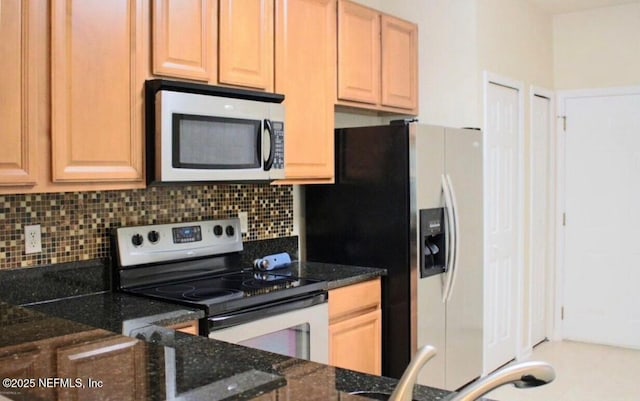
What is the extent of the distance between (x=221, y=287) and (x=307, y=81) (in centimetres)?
116

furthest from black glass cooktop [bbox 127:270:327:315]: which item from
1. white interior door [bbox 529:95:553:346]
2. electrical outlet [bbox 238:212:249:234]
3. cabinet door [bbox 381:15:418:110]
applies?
white interior door [bbox 529:95:553:346]

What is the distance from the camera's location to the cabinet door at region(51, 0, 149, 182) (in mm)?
2098

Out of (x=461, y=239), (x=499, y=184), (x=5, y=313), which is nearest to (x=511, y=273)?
(x=499, y=184)

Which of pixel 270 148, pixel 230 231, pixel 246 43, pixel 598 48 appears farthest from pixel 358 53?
pixel 598 48

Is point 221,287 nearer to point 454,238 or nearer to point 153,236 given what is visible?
point 153,236

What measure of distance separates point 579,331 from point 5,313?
446 centimetres

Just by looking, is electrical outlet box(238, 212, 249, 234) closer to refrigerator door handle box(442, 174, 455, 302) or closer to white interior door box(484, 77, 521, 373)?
refrigerator door handle box(442, 174, 455, 302)

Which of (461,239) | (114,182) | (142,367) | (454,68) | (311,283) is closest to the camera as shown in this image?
(142,367)

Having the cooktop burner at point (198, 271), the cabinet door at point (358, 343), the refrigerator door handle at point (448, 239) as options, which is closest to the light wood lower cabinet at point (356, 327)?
the cabinet door at point (358, 343)

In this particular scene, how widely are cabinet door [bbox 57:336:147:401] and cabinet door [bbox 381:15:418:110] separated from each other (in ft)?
8.31

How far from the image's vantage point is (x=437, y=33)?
12.8 ft

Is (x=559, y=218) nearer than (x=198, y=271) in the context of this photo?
No

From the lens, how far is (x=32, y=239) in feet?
7.63

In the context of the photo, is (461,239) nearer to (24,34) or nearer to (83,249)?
(83,249)
